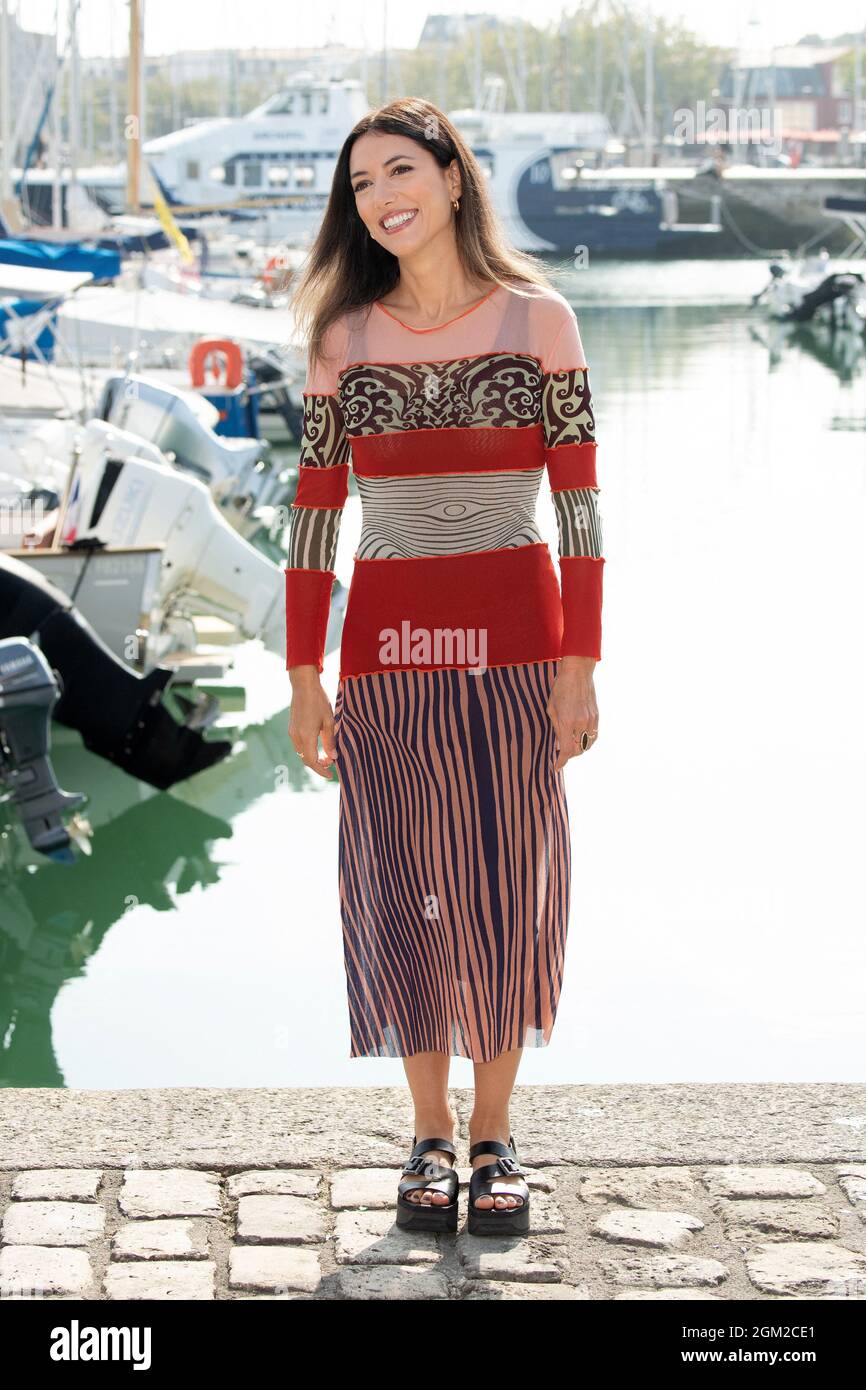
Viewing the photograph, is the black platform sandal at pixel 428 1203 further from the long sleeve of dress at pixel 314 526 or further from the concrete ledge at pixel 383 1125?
the long sleeve of dress at pixel 314 526

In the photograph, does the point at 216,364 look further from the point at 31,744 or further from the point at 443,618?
the point at 443,618

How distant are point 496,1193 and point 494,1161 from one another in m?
0.07

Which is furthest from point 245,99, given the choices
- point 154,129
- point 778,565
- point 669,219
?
point 778,565

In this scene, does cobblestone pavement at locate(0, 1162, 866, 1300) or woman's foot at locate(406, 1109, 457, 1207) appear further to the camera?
woman's foot at locate(406, 1109, 457, 1207)

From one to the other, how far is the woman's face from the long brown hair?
0.02 m

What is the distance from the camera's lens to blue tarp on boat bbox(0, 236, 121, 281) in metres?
12.6

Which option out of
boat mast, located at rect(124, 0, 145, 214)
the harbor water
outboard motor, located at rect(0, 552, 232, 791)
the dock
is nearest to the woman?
the dock

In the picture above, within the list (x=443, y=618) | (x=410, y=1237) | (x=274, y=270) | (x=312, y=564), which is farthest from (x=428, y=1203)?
(x=274, y=270)

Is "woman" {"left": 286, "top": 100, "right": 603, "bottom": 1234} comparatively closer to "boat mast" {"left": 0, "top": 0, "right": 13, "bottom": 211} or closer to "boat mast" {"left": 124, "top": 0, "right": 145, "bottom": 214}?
"boat mast" {"left": 0, "top": 0, "right": 13, "bottom": 211}

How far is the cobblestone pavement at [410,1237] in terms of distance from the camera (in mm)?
2729

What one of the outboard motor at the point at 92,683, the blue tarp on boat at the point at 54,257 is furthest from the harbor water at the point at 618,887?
the blue tarp on boat at the point at 54,257

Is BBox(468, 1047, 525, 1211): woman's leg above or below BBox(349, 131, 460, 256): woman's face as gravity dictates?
below

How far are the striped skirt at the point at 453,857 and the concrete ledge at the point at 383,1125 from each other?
30 centimetres

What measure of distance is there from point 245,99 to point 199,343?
61799 millimetres
